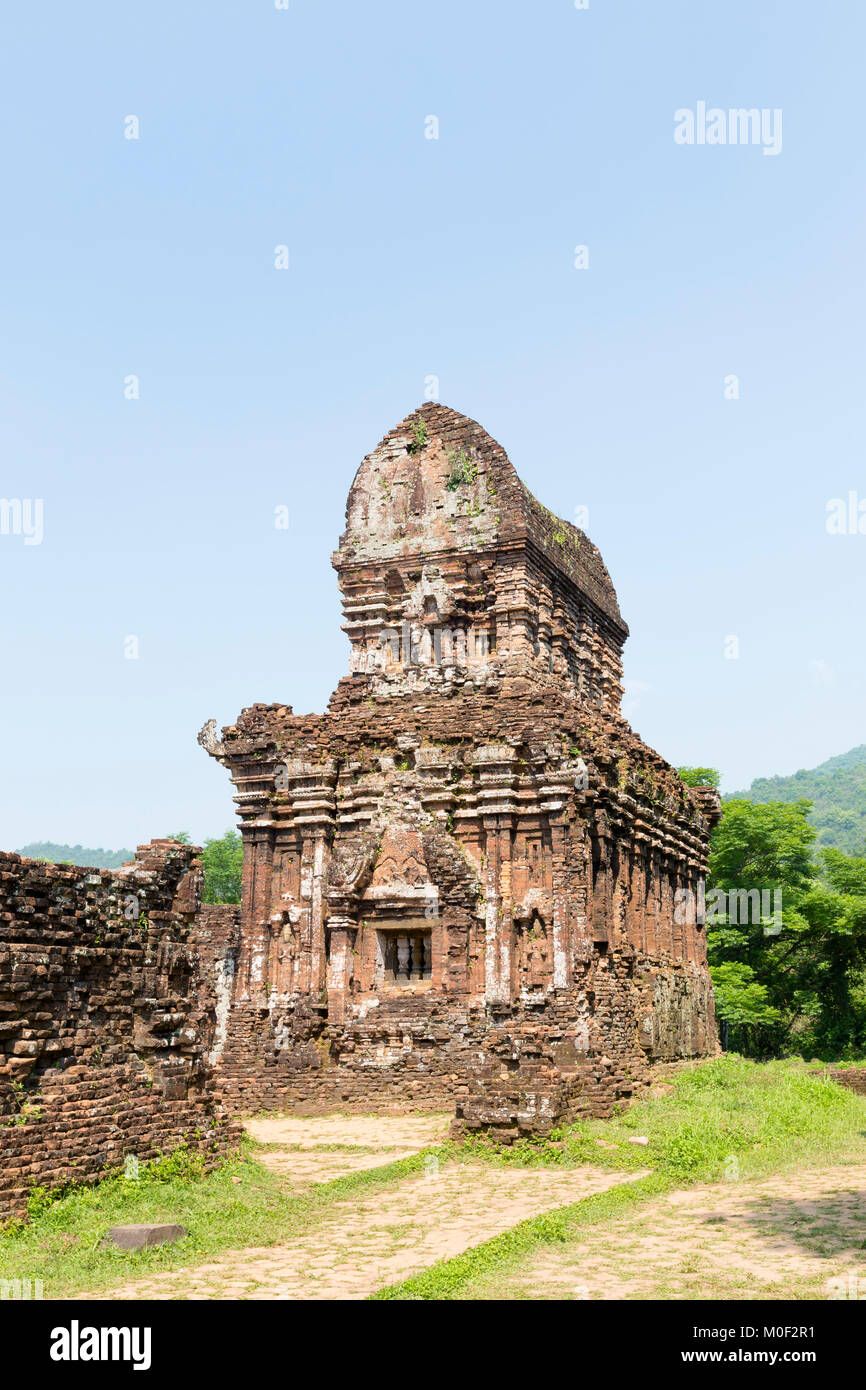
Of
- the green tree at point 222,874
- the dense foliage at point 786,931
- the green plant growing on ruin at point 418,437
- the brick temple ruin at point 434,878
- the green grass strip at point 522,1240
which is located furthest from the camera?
the green tree at point 222,874

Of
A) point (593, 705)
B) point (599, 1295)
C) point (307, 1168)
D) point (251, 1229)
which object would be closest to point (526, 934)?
point (307, 1168)

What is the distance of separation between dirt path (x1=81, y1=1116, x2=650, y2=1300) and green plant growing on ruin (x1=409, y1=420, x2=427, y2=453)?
522 inches

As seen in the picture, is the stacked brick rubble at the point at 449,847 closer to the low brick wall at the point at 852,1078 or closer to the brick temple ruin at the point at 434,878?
the brick temple ruin at the point at 434,878

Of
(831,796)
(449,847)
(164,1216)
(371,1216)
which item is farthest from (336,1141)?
(831,796)

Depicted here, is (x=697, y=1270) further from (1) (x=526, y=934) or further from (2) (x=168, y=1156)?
(1) (x=526, y=934)

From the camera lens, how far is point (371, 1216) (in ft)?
38.6

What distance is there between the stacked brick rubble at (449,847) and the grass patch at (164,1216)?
13.0 ft

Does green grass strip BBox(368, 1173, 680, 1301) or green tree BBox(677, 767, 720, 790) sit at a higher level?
green tree BBox(677, 767, 720, 790)

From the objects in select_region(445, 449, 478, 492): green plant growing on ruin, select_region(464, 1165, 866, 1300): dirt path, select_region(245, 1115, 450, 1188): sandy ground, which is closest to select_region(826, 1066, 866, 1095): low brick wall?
select_region(245, 1115, 450, 1188): sandy ground

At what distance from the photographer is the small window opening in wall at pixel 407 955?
68.7 feet

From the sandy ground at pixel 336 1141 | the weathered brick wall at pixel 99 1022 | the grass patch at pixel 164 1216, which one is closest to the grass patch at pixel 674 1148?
the sandy ground at pixel 336 1141

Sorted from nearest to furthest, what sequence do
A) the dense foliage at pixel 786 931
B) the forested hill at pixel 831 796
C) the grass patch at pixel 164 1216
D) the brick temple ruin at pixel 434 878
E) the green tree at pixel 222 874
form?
the grass patch at pixel 164 1216, the brick temple ruin at pixel 434 878, the dense foliage at pixel 786 931, the green tree at pixel 222 874, the forested hill at pixel 831 796

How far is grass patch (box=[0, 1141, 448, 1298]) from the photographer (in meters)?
9.15

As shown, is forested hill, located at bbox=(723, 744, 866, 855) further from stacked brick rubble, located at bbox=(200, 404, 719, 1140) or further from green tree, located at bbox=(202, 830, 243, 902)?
stacked brick rubble, located at bbox=(200, 404, 719, 1140)
